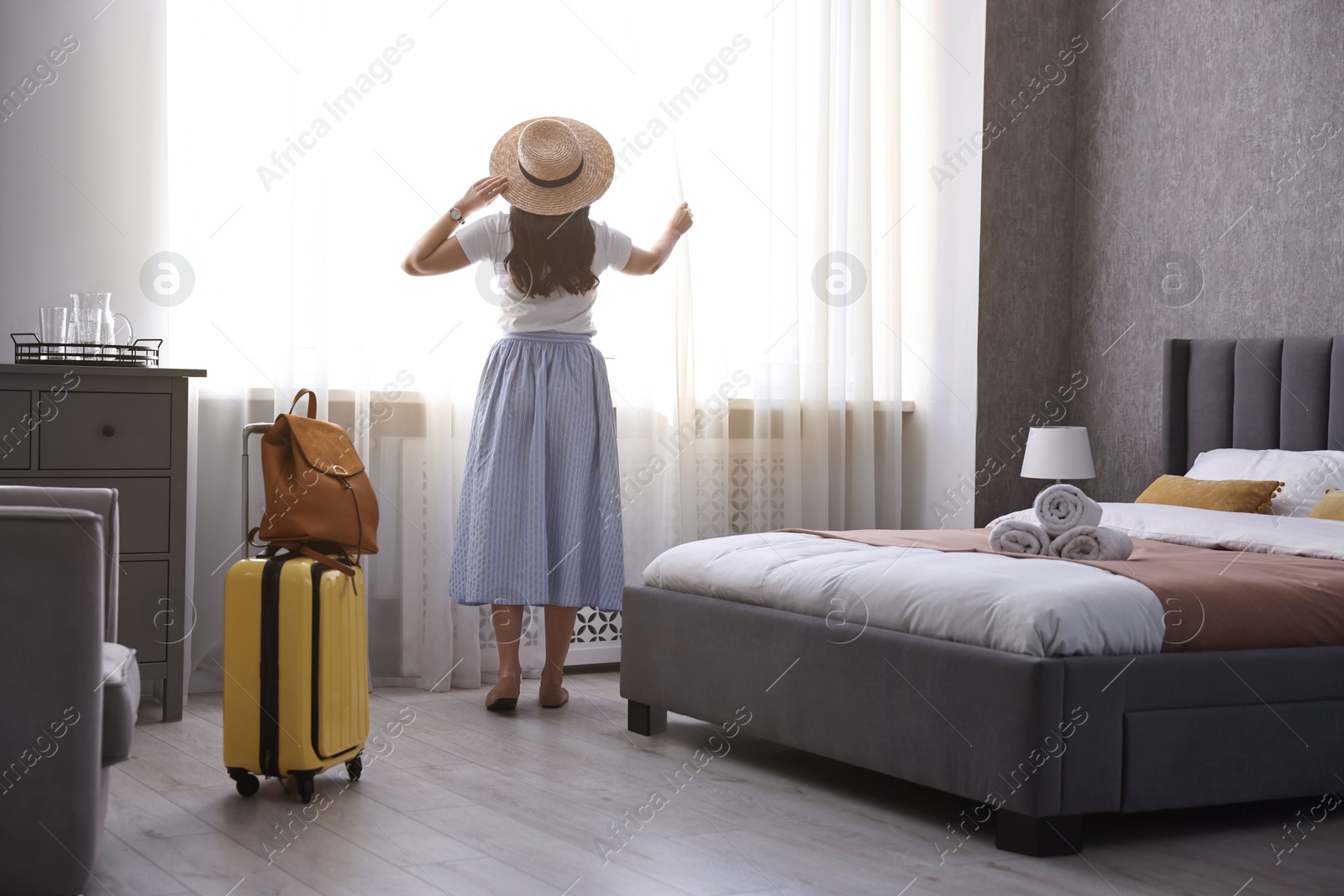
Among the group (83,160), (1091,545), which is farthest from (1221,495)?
(83,160)

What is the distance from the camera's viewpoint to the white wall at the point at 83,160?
147 inches

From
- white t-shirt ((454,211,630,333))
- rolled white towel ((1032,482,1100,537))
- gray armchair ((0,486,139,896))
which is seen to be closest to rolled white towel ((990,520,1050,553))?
rolled white towel ((1032,482,1100,537))

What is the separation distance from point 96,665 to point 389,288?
7.41 ft

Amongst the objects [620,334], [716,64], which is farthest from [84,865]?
[716,64]

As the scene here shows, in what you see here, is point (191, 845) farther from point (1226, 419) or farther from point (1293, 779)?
point (1226, 419)

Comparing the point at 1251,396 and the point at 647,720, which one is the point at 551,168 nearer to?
the point at 647,720

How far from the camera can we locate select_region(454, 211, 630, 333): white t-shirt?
11.9 feet

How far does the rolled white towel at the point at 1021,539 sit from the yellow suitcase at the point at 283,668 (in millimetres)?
1452

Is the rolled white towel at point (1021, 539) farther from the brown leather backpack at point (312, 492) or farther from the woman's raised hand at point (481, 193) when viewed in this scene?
the woman's raised hand at point (481, 193)

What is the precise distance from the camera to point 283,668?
259cm

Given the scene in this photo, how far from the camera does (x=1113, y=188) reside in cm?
493

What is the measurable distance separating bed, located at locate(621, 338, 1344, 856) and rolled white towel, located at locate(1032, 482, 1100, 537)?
0.92 ft

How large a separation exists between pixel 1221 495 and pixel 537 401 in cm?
190

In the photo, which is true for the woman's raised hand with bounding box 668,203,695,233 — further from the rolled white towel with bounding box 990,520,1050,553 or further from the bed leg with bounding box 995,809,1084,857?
the bed leg with bounding box 995,809,1084,857
